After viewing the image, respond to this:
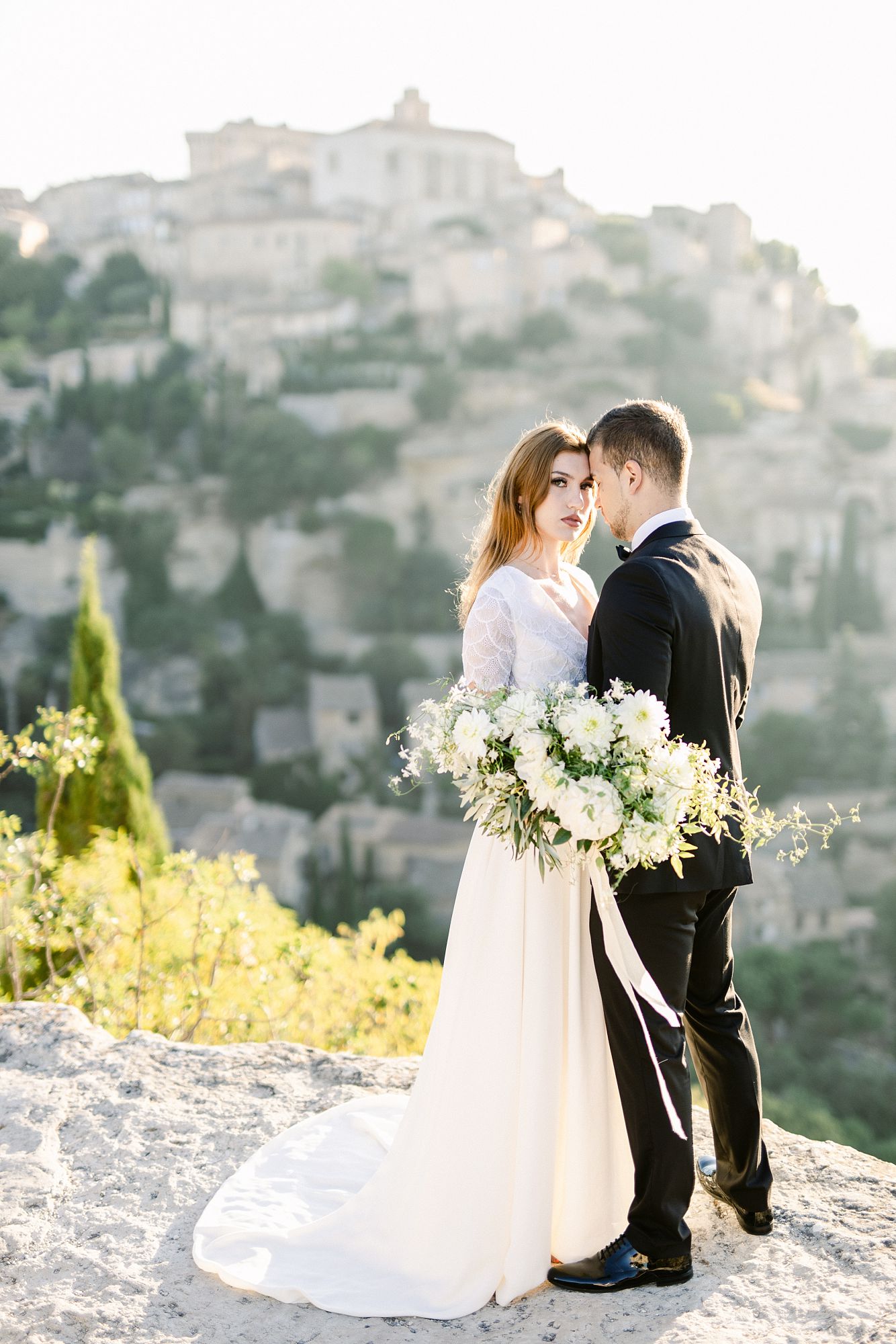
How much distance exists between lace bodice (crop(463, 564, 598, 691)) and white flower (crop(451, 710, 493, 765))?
26 centimetres

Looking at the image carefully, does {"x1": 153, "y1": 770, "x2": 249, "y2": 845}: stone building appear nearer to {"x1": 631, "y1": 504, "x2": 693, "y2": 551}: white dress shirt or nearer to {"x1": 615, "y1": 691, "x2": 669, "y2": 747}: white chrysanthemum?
{"x1": 631, "y1": 504, "x2": 693, "y2": 551}: white dress shirt

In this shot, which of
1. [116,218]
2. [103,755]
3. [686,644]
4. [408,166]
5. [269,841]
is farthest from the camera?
[116,218]

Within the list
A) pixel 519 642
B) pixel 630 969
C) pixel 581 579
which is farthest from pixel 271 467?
pixel 630 969

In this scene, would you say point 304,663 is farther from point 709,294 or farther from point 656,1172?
point 656,1172

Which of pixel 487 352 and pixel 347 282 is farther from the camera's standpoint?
pixel 347 282

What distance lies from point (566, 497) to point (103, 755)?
5.08 meters

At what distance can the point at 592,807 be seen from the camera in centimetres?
170

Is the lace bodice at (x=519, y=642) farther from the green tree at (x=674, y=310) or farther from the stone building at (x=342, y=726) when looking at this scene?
the green tree at (x=674, y=310)

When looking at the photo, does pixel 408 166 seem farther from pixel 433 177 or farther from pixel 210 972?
pixel 210 972

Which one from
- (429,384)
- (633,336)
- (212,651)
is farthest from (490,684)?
(633,336)

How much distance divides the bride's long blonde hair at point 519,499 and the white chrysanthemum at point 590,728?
512 mm

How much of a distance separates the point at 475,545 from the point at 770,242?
47813mm

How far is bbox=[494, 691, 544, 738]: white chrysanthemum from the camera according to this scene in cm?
177

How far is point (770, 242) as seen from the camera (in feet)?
147
